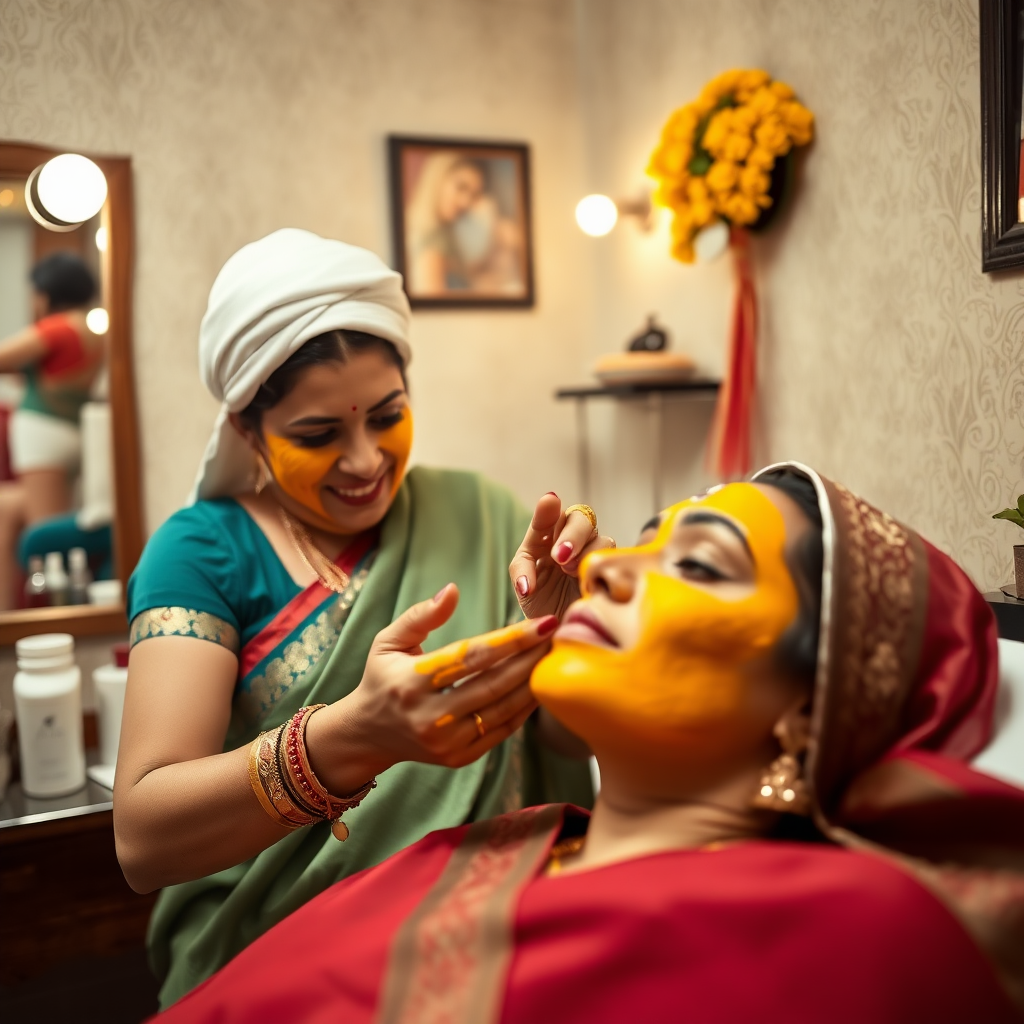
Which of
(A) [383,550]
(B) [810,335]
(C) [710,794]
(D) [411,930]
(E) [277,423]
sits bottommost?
(D) [411,930]

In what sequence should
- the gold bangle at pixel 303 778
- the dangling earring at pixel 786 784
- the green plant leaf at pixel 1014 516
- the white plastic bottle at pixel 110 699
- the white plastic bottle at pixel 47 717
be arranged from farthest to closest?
the white plastic bottle at pixel 110 699
the white plastic bottle at pixel 47 717
the green plant leaf at pixel 1014 516
the gold bangle at pixel 303 778
the dangling earring at pixel 786 784

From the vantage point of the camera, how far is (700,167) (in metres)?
2.00

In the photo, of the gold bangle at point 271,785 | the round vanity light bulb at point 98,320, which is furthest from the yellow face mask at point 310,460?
the round vanity light bulb at point 98,320

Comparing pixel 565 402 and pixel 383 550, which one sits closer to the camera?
pixel 383 550

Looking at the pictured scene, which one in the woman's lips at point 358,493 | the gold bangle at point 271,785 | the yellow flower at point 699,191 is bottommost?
the gold bangle at point 271,785

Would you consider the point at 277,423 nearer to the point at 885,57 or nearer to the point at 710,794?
the point at 710,794

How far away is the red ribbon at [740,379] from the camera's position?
203 cm

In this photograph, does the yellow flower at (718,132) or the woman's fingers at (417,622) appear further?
the yellow flower at (718,132)

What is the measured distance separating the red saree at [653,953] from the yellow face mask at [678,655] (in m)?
0.11

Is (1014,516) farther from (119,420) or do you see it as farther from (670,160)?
(119,420)

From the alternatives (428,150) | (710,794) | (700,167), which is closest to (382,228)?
(428,150)

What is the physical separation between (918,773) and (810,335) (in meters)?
1.25

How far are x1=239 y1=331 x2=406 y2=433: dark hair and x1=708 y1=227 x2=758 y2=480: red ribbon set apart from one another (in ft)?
2.93

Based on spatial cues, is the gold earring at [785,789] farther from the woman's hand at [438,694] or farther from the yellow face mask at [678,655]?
the woman's hand at [438,694]
